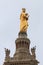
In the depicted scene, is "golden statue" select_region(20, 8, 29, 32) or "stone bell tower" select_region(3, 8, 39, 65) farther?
"golden statue" select_region(20, 8, 29, 32)

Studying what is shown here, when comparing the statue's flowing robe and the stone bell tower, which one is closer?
the stone bell tower

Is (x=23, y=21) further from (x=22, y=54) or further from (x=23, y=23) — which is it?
(x=22, y=54)

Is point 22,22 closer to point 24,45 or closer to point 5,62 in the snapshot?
point 24,45

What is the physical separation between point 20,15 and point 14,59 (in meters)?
13.0

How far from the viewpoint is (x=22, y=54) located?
8788 cm

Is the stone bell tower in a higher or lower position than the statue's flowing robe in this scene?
lower

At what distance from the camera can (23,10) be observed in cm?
9525

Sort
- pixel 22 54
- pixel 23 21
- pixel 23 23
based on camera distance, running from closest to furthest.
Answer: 1. pixel 22 54
2. pixel 23 23
3. pixel 23 21

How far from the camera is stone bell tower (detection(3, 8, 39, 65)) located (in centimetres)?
8556

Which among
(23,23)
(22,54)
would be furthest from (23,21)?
(22,54)

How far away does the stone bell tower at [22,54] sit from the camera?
85562 mm

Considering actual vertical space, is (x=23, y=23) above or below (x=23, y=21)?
below

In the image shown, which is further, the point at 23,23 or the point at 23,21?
the point at 23,21

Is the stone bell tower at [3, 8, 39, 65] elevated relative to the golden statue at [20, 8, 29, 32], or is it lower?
lower
